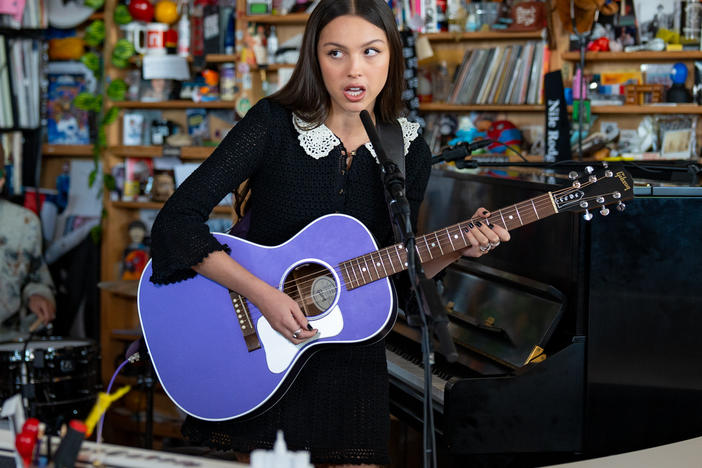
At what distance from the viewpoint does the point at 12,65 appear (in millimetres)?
4355

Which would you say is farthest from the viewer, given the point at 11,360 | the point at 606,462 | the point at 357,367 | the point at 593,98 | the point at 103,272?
the point at 103,272

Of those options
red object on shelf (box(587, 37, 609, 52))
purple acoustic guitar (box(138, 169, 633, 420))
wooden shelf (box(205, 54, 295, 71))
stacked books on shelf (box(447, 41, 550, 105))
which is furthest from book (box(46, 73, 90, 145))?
purple acoustic guitar (box(138, 169, 633, 420))

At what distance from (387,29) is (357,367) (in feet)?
2.24

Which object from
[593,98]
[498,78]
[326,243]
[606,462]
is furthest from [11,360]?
[593,98]

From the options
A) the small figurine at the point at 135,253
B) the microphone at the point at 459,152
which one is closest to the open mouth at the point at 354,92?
the microphone at the point at 459,152

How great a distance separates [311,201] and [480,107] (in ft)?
8.96

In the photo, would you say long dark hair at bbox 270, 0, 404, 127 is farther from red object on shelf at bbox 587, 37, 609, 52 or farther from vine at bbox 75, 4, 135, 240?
vine at bbox 75, 4, 135, 240

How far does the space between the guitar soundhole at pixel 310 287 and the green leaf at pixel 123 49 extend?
3374 mm

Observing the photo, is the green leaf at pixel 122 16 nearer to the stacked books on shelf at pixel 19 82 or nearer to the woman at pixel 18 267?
the stacked books on shelf at pixel 19 82

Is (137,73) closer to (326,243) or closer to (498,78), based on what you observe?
Answer: (498,78)

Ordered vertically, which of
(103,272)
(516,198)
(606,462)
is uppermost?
(516,198)

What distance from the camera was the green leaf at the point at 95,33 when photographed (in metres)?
4.64

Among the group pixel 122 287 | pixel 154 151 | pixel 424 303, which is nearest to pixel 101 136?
pixel 154 151

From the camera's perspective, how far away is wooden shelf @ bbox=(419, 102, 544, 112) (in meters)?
4.11
